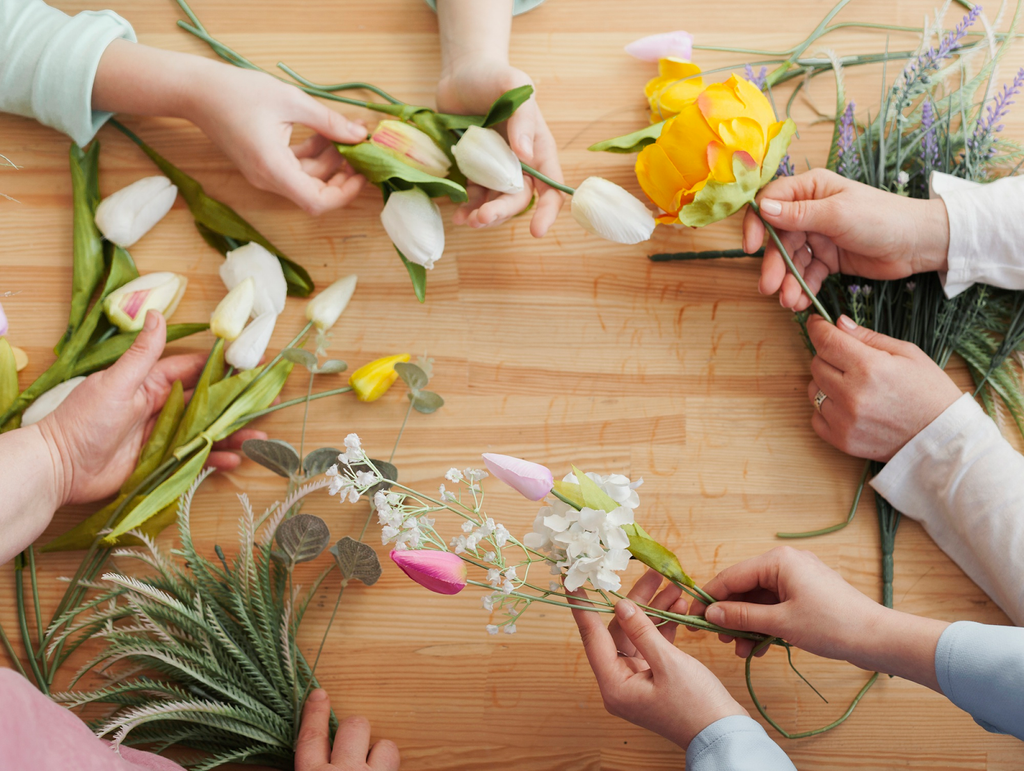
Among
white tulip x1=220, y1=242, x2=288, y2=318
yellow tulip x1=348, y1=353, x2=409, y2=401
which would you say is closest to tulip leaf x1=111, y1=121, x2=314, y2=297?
white tulip x1=220, y1=242, x2=288, y2=318

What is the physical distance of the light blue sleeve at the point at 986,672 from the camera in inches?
22.3

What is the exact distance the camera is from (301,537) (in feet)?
2.38

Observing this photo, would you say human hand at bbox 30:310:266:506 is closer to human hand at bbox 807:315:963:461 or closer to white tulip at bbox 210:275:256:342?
white tulip at bbox 210:275:256:342

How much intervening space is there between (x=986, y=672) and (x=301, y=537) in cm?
66

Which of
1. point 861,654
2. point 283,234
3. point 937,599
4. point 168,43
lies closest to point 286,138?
point 283,234

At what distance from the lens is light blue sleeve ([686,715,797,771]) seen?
58cm

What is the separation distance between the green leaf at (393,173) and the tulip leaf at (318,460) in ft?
1.02

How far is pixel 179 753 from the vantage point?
76cm

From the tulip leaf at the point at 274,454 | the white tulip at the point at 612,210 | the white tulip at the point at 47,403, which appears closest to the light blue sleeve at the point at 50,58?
the white tulip at the point at 47,403

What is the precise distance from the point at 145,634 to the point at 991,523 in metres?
0.93

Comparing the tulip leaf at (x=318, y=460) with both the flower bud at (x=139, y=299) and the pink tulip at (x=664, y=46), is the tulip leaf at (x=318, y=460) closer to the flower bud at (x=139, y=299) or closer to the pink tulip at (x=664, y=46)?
the flower bud at (x=139, y=299)

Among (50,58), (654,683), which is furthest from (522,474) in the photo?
(50,58)

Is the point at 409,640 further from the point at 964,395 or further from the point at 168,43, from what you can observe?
the point at 168,43

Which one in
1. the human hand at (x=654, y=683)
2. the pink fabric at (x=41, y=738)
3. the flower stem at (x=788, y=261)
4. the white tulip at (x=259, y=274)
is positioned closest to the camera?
the pink fabric at (x=41, y=738)
